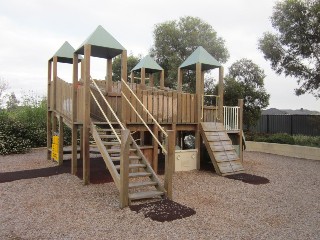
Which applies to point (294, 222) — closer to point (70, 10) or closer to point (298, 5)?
point (70, 10)

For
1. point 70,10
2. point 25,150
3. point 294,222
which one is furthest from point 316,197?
point 25,150

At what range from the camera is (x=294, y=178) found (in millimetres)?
9516

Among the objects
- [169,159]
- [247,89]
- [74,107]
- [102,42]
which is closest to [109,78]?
[102,42]

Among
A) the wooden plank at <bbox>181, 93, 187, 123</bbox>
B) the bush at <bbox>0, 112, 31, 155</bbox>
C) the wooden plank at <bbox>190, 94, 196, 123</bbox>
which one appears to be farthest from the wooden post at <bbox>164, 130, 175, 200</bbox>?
the bush at <bbox>0, 112, 31, 155</bbox>

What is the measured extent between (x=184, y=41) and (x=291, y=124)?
1015cm

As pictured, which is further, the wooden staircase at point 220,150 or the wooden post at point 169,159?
the wooden staircase at point 220,150

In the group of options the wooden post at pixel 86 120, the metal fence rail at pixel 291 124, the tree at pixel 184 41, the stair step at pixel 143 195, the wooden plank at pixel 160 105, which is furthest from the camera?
the tree at pixel 184 41

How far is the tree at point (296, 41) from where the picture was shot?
1509 centimetres

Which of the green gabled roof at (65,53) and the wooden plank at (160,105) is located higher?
the green gabled roof at (65,53)

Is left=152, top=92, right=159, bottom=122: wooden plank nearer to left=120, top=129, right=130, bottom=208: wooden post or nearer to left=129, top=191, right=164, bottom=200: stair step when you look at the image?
left=129, top=191, right=164, bottom=200: stair step

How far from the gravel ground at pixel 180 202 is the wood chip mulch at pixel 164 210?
6.2 inches

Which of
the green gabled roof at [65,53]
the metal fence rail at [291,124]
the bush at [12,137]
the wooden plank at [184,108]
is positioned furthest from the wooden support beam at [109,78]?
the metal fence rail at [291,124]

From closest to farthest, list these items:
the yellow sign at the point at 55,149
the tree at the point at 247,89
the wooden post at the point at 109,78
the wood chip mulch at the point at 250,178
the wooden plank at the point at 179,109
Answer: the wood chip mulch at the point at 250,178 → the wooden post at the point at 109,78 → the wooden plank at the point at 179,109 → the yellow sign at the point at 55,149 → the tree at the point at 247,89

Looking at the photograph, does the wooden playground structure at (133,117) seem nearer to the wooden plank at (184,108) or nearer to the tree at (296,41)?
the wooden plank at (184,108)
